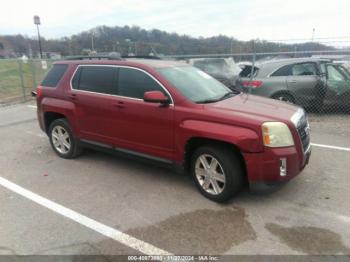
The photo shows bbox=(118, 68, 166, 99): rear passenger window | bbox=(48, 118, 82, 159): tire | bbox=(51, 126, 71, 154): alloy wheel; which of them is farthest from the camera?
bbox=(51, 126, 71, 154): alloy wheel

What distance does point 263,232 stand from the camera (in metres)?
3.43

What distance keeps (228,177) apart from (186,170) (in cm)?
74

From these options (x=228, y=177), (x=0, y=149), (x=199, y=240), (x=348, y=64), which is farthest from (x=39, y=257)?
(x=348, y=64)

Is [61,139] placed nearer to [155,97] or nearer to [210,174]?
[155,97]

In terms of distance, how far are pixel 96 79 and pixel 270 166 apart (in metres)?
3.08

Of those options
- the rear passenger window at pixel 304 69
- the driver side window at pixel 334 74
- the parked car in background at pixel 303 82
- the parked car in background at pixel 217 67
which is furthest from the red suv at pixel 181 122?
the parked car in background at pixel 217 67

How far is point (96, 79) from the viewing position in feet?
17.1

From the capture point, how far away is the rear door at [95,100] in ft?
16.3

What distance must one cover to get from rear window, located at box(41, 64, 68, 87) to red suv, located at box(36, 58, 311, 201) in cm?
3

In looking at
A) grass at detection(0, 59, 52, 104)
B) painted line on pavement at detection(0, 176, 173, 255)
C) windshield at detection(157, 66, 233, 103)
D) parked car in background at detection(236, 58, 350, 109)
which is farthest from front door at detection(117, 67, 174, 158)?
grass at detection(0, 59, 52, 104)

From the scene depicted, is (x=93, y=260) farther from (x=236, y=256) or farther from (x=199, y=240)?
(x=236, y=256)

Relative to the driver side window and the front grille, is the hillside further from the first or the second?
the front grille

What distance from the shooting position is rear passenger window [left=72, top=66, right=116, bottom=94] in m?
5.02

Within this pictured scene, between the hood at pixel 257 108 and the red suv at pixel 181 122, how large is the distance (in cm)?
1
